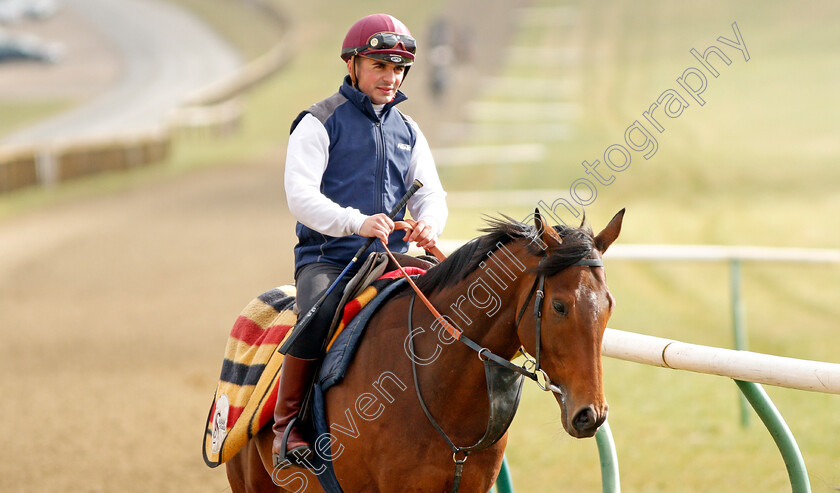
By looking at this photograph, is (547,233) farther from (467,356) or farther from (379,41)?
(379,41)

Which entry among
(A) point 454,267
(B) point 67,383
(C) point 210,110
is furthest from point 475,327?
(C) point 210,110

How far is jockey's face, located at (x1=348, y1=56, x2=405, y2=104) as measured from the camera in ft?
10.9

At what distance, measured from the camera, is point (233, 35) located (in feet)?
144

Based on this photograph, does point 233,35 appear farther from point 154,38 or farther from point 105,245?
point 105,245

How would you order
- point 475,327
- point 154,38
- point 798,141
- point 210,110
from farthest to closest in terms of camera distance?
point 154,38 → point 210,110 → point 798,141 → point 475,327

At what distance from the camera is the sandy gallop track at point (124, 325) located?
652 centimetres

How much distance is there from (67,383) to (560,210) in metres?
10.4

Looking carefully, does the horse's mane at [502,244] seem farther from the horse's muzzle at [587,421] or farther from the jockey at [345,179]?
the horse's muzzle at [587,421]

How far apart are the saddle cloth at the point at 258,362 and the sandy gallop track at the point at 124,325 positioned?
264 centimetres

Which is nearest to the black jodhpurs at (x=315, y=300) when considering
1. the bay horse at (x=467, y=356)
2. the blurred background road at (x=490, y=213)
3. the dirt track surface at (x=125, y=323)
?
the bay horse at (x=467, y=356)

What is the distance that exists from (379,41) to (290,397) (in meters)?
1.34

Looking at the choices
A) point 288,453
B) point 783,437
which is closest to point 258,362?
point 288,453

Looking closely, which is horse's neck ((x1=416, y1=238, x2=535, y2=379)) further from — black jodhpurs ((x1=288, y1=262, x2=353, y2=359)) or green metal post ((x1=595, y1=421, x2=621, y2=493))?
green metal post ((x1=595, y1=421, x2=621, y2=493))

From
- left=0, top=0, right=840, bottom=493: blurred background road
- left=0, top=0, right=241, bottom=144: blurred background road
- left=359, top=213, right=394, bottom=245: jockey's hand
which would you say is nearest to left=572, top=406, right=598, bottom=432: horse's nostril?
left=0, top=0, right=840, bottom=493: blurred background road
